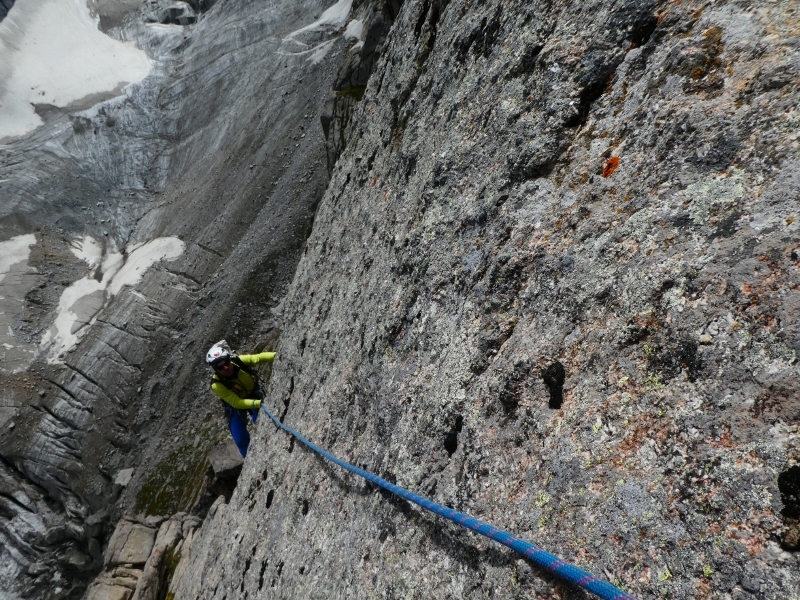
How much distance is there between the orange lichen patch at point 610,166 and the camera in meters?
3.47

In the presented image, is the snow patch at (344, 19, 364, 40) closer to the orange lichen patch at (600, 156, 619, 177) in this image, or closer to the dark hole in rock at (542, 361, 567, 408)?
the orange lichen patch at (600, 156, 619, 177)

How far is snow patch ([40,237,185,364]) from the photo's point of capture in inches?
1303

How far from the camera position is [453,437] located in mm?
4012

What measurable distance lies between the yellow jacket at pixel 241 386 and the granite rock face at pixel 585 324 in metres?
6.00

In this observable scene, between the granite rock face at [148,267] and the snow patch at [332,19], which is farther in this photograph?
the snow patch at [332,19]

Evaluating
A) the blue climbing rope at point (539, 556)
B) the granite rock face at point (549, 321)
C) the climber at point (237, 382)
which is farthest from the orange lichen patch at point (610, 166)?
the climber at point (237, 382)

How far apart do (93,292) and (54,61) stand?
34.7m

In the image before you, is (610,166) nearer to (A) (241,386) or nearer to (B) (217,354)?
(B) (217,354)

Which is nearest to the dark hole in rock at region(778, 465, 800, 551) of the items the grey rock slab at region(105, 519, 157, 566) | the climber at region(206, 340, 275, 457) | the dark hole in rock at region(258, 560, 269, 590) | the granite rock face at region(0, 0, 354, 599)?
the dark hole in rock at region(258, 560, 269, 590)

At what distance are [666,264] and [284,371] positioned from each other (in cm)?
894

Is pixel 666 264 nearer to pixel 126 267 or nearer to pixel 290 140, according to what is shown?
pixel 290 140

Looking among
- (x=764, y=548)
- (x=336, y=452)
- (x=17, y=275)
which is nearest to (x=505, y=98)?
(x=764, y=548)

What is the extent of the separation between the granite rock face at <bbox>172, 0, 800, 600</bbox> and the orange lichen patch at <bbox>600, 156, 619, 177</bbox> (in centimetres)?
2

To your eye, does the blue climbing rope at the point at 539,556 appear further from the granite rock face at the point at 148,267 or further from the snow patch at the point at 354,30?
the snow patch at the point at 354,30
